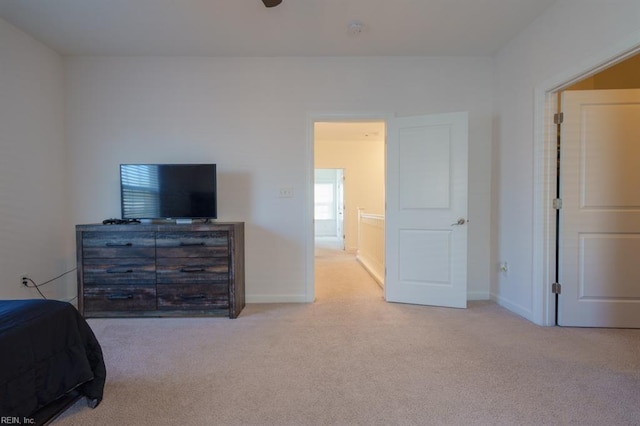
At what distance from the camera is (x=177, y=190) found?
3035 millimetres

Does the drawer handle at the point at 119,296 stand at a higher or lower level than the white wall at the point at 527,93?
lower

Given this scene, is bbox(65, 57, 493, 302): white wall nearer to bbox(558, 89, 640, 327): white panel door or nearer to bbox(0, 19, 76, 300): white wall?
bbox(0, 19, 76, 300): white wall

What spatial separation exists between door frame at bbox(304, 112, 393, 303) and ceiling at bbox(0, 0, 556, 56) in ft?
2.07

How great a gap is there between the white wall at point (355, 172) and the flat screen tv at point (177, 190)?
4.47 meters

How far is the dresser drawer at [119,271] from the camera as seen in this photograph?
2.87 metres

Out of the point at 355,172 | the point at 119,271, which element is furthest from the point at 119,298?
the point at 355,172

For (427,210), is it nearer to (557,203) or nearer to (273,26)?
(557,203)

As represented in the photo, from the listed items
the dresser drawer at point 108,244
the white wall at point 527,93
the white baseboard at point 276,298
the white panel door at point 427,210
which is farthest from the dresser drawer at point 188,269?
the white wall at point 527,93

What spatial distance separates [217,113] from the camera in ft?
11.0

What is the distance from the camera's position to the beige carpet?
156 cm

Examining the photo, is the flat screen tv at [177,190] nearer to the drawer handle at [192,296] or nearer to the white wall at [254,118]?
the white wall at [254,118]

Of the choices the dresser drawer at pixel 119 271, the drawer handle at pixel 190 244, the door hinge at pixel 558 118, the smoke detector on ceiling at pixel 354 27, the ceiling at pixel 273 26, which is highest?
the ceiling at pixel 273 26

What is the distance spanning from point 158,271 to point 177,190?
2.58 ft

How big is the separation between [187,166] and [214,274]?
108cm
